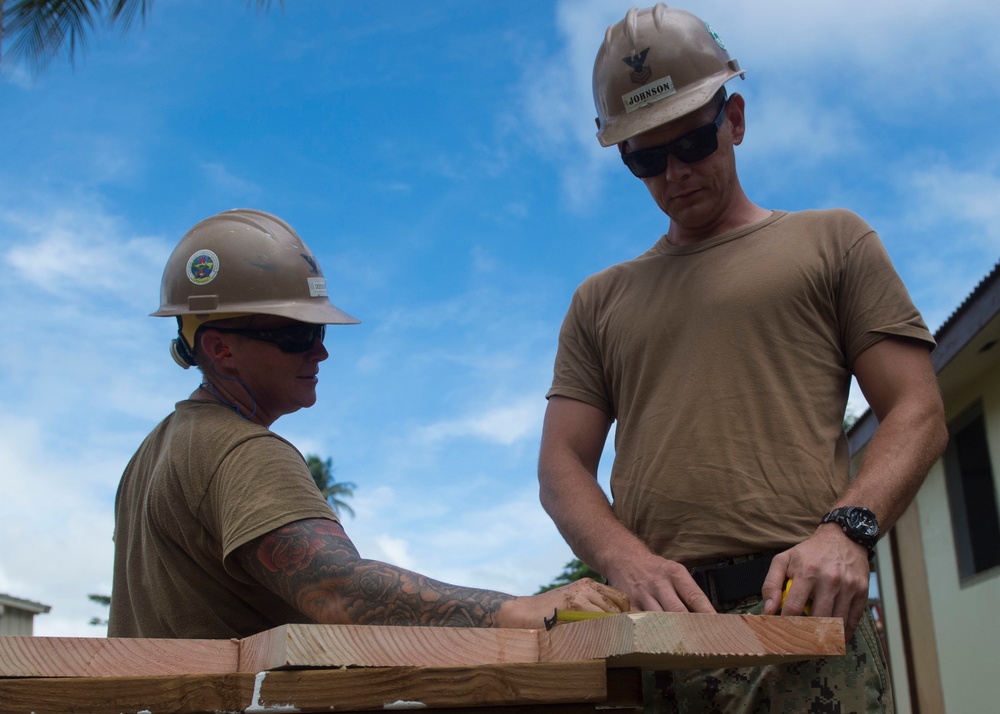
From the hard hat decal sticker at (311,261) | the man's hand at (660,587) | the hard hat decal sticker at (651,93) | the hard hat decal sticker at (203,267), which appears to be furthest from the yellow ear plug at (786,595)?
the hard hat decal sticker at (203,267)

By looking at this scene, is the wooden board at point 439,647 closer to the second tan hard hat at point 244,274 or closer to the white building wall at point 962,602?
the second tan hard hat at point 244,274

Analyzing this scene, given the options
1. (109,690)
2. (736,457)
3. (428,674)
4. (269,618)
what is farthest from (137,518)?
(736,457)

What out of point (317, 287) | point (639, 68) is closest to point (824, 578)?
point (639, 68)

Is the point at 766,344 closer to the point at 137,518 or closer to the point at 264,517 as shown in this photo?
the point at 264,517

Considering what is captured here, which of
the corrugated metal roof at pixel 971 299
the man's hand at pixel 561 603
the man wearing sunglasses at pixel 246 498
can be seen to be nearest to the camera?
the man's hand at pixel 561 603

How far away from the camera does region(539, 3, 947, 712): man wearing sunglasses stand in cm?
235

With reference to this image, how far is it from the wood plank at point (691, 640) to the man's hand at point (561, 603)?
0.82 ft

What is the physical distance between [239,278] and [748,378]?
1431mm

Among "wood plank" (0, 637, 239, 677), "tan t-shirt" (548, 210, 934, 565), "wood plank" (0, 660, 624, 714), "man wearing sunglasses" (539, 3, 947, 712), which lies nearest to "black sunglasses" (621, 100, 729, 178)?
"man wearing sunglasses" (539, 3, 947, 712)

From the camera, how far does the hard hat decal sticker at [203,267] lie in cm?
296

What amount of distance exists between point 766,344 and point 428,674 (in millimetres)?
1393

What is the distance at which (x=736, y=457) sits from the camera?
2.59 metres

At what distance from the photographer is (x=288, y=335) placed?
296 cm

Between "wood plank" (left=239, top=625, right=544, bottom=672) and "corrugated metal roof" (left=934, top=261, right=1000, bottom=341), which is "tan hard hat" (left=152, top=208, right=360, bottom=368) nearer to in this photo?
"wood plank" (left=239, top=625, right=544, bottom=672)
